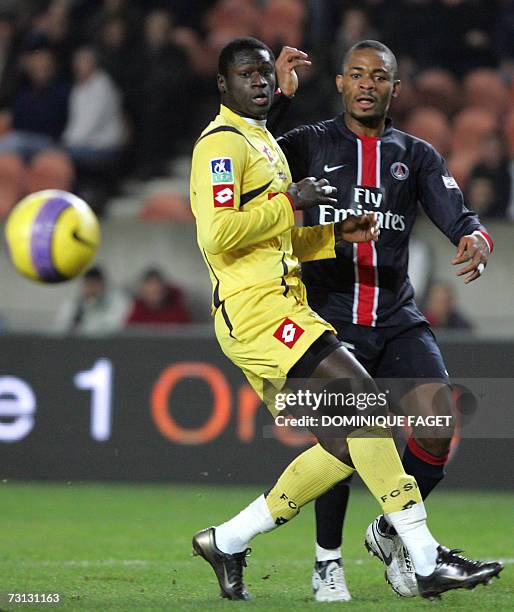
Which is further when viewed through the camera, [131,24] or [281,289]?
[131,24]

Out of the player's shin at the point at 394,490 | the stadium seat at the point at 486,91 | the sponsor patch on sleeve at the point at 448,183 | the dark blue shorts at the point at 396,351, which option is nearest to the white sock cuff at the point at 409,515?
the player's shin at the point at 394,490

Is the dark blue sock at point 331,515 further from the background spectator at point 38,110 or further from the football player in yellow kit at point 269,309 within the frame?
the background spectator at point 38,110

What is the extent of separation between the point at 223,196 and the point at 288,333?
1.89 ft

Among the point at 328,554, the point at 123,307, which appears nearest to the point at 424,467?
the point at 328,554

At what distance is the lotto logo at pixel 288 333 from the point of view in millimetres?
4875

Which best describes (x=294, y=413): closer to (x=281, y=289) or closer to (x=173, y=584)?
(x=281, y=289)

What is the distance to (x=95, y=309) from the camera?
11227mm

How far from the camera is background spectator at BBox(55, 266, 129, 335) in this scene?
1112cm

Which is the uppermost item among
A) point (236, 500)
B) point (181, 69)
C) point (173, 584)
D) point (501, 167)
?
point (181, 69)

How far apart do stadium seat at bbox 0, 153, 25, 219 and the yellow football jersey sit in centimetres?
757

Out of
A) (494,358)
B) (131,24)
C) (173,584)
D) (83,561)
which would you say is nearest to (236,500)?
(494,358)

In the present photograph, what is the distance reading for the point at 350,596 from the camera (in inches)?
203

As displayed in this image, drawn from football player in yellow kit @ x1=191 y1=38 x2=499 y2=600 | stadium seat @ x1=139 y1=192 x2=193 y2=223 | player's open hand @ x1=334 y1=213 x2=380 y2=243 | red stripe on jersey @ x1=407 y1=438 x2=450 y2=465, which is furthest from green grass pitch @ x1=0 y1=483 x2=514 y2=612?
stadium seat @ x1=139 y1=192 x2=193 y2=223

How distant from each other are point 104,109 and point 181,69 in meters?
0.88
